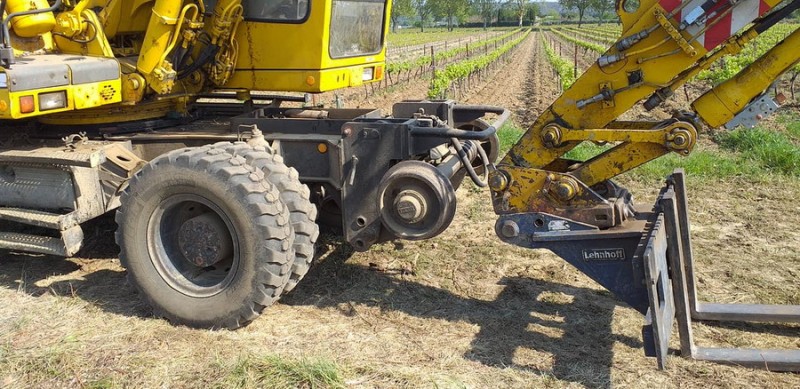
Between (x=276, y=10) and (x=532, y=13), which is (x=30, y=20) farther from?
(x=532, y=13)

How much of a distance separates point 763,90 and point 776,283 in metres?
1.77

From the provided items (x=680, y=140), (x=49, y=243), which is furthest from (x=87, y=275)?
(x=680, y=140)

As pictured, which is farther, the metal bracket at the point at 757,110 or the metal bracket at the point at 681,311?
the metal bracket at the point at 757,110

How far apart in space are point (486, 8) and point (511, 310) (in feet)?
388

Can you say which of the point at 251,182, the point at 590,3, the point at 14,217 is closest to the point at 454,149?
the point at 251,182

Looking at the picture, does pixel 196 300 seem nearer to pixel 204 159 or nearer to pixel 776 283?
pixel 204 159

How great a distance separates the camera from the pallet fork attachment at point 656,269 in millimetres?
3615

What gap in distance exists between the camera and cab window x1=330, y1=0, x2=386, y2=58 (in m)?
5.11

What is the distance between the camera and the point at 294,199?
4277mm

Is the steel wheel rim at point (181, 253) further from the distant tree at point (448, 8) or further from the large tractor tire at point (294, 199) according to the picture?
the distant tree at point (448, 8)

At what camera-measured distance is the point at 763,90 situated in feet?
12.8

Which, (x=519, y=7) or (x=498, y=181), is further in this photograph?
(x=519, y=7)

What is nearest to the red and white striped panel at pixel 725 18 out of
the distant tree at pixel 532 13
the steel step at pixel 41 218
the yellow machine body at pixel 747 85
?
the yellow machine body at pixel 747 85

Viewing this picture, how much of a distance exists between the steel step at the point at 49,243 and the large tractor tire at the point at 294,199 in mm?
1303
